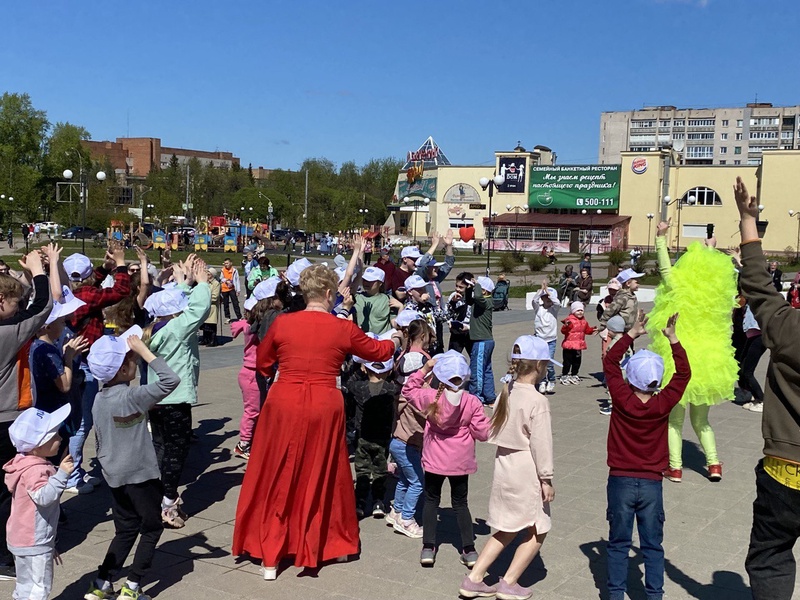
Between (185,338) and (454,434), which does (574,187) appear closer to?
(185,338)

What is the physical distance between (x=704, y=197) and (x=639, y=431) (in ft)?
237

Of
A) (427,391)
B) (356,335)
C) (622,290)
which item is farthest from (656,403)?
(622,290)

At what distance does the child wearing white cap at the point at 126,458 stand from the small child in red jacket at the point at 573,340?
8.26 m

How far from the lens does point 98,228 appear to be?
7538cm

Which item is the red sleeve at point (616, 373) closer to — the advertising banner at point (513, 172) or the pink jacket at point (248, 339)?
the pink jacket at point (248, 339)

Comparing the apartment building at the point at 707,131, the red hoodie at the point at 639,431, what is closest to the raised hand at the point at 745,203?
the red hoodie at the point at 639,431

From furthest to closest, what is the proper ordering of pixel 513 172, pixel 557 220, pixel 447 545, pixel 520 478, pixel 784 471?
1. pixel 513 172
2. pixel 557 220
3. pixel 447 545
4. pixel 520 478
5. pixel 784 471

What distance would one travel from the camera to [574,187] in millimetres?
77688

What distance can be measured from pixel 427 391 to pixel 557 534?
164 centimetres

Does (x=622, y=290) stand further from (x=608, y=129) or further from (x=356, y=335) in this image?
(x=608, y=129)

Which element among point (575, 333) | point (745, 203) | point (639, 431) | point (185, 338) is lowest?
point (575, 333)

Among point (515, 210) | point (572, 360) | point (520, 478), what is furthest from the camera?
point (515, 210)

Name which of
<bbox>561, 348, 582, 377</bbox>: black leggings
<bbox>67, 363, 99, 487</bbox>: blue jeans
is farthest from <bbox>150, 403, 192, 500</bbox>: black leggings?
<bbox>561, 348, 582, 377</bbox>: black leggings

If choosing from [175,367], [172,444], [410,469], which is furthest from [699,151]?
[172,444]
